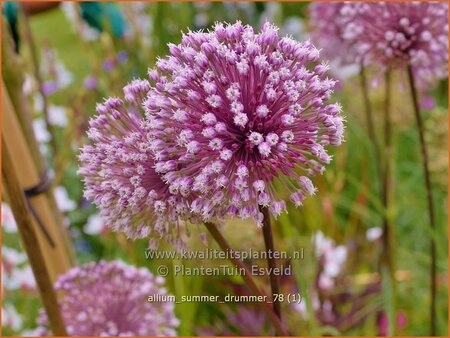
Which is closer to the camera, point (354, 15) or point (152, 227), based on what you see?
point (152, 227)

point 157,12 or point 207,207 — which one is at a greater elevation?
point 157,12

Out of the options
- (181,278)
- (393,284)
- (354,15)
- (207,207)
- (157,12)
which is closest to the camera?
(207,207)

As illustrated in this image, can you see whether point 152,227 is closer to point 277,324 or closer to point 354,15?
point 277,324

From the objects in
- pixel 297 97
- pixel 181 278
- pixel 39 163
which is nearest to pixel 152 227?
pixel 297 97

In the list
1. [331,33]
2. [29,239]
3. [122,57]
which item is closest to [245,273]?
[29,239]

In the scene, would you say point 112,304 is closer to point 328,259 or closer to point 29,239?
point 29,239

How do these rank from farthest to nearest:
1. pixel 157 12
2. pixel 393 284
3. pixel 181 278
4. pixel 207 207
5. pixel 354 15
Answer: pixel 157 12
pixel 181 278
pixel 393 284
pixel 354 15
pixel 207 207
